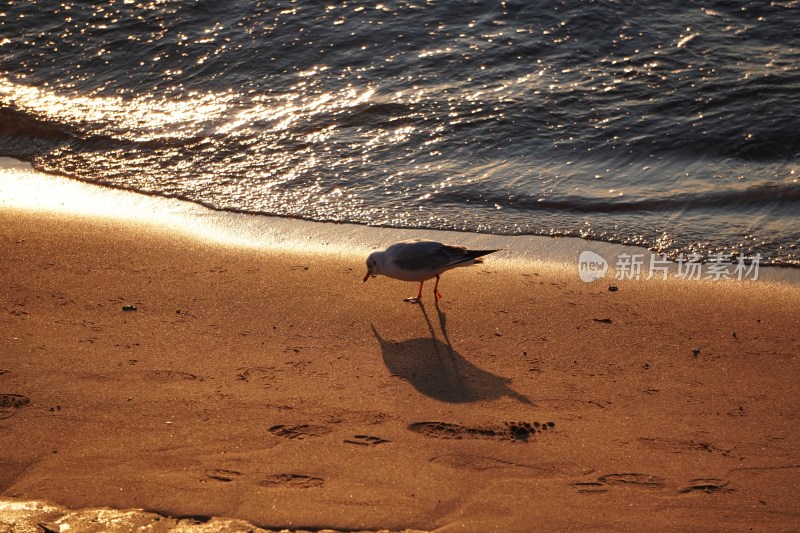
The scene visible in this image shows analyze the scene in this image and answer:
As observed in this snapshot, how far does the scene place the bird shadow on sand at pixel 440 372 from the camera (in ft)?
16.1

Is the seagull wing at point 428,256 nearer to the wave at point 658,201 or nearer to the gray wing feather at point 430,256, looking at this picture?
the gray wing feather at point 430,256

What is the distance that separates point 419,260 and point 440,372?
1118 mm

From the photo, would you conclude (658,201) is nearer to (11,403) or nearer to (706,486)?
(706,486)

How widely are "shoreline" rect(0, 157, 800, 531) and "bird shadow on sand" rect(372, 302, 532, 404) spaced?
0.02 meters

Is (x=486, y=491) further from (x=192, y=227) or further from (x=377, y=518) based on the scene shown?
Result: (x=192, y=227)

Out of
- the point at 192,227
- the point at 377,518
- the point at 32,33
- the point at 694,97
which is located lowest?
the point at 377,518

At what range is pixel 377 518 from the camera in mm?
3682

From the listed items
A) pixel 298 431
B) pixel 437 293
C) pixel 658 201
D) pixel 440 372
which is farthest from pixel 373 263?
pixel 658 201

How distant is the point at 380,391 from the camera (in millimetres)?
4879

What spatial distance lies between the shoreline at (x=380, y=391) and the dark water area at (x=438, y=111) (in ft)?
4.26

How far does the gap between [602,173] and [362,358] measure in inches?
168

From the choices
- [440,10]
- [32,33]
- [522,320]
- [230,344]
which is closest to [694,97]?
[440,10]

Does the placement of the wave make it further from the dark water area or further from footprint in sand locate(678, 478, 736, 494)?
footprint in sand locate(678, 478, 736, 494)

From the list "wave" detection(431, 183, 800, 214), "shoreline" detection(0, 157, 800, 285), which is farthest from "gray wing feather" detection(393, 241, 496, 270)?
"wave" detection(431, 183, 800, 214)
